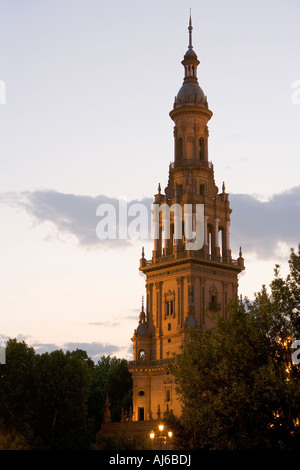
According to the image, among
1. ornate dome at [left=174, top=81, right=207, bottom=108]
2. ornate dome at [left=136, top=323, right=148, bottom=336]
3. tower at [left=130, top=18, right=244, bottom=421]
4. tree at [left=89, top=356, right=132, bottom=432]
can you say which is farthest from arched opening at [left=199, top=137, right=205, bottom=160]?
tree at [left=89, top=356, right=132, bottom=432]

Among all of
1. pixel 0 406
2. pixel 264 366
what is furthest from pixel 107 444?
pixel 264 366

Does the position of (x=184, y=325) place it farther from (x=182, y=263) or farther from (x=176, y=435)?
(x=176, y=435)

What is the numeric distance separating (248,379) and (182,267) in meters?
55.1

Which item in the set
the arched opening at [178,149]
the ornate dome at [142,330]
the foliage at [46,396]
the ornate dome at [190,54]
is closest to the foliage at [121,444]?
the foliage at [46,396]

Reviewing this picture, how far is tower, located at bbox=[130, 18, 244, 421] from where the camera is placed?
4660 inches

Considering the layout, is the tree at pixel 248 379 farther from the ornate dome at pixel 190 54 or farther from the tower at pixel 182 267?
the ornate dome at pixel 190 54

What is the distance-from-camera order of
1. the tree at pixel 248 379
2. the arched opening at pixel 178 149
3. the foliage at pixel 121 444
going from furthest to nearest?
the arched opening at pixel 178 149, the foliage at pixel 121 444, the tree at pixel 248 379

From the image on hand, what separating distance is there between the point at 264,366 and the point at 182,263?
57031 millimetres

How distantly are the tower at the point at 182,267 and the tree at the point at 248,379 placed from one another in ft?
152

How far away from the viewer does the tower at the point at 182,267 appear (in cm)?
11838

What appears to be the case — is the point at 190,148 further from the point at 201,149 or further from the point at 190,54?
the point at 190,54

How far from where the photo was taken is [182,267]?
119375mm
